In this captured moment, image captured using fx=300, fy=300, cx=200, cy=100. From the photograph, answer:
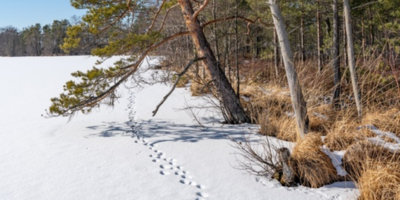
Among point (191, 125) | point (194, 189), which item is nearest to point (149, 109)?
point (191, 125)

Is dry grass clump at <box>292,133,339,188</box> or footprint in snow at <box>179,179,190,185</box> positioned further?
footprint in snow at <box>179,179,190,185</box>

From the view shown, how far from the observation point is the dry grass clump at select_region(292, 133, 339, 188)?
2785mm

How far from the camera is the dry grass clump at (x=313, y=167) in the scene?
9.14ft

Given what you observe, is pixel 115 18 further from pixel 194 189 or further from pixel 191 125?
pixel 194 189

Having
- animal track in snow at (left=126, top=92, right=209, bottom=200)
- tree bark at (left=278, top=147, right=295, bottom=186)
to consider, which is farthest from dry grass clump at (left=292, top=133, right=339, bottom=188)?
animal track in snow at (left=126, top=92, right=209, bottom=200)

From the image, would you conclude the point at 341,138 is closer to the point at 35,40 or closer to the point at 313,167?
the point at 313,167

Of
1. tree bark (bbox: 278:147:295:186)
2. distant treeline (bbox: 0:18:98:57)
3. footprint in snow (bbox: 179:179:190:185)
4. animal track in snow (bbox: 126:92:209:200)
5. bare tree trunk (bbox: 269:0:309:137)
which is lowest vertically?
footprint in snow (bbox: 179:179:190:185)

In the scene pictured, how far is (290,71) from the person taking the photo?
3490 mm

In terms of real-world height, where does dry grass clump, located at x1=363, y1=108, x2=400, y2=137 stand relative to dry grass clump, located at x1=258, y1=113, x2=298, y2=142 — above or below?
above

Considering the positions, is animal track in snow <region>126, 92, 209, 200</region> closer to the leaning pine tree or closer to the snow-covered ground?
the snow-covered ground

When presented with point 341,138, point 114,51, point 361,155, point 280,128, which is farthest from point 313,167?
point 114,51

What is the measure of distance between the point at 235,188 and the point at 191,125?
2610 millimetres

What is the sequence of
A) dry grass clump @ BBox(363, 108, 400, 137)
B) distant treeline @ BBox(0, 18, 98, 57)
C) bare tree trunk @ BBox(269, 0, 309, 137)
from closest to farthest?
bare tree trunk @ BBox(269, 0, 309, 137) → dry grass clump @ BBox(363, 108, 400, 137) → distant treeline @ BBox(0, 18, 98, 57)

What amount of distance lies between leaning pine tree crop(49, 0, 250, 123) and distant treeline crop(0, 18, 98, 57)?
48298 mm
